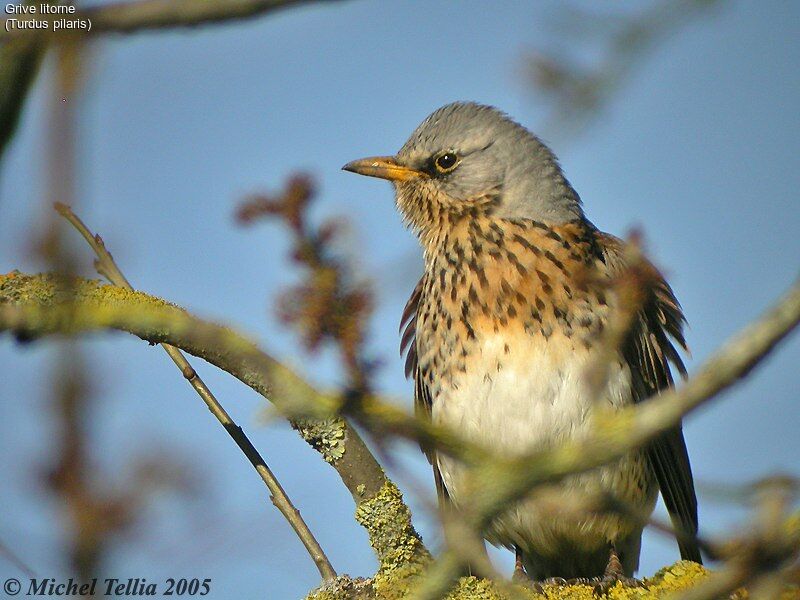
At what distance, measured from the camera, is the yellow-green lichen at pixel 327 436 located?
3.20 m

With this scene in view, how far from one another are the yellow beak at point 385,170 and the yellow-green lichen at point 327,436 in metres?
2.43

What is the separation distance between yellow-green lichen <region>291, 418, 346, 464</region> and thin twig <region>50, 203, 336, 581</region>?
0.28 m

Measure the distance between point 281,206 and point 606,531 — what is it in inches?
132

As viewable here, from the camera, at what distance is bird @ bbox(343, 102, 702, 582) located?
4.64 m

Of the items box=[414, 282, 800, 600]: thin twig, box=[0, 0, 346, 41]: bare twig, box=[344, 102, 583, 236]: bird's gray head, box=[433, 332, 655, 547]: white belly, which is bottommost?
box=[414, 282, 800, 600]: thin twig

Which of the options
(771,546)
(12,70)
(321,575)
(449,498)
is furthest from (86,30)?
(449,498)

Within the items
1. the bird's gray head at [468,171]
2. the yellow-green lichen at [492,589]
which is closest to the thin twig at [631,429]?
the yellow-green lichen at [492,589]

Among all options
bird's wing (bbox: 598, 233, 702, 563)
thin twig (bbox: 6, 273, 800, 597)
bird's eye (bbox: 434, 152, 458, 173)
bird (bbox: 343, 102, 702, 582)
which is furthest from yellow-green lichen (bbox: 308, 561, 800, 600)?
bird's eye (bbox: 434, 152, 458, 173)

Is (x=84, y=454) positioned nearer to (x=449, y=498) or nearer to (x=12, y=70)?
(x=12, y=70)

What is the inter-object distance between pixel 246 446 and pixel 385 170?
237 centimetres

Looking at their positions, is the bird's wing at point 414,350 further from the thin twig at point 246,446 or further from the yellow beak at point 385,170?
the thin twig at point 246,446

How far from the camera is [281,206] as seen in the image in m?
2.15

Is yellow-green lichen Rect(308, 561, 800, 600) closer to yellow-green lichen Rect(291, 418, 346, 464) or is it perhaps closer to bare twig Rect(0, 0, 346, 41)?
yellow-green lichen Rect(291, 418, 346, 464)

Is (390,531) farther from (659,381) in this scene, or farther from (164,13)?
(659,381)
